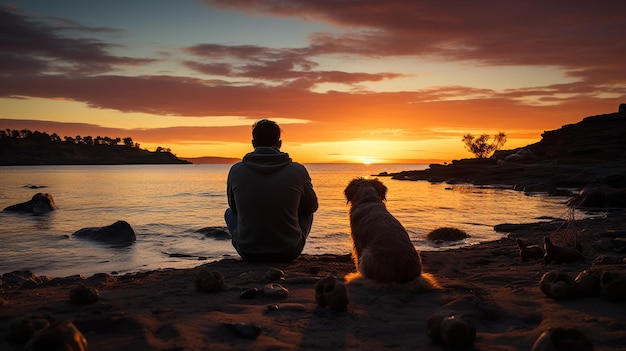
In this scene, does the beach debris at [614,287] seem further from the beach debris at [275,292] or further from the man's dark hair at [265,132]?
the man's dark hair at [265,132]

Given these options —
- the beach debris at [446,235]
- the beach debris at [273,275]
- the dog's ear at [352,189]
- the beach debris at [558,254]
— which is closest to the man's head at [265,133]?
the dog's ear at [352,189]

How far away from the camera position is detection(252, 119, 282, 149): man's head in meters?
6.70

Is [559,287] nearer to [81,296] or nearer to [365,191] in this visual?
[365,191]

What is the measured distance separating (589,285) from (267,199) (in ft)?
13.5

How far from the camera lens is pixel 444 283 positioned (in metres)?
5.41

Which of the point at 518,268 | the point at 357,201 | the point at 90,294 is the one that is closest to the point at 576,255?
the point at 518,268

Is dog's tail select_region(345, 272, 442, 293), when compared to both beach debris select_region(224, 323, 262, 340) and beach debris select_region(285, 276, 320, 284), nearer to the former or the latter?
beach debris select_region(285, 276, 320, 284)

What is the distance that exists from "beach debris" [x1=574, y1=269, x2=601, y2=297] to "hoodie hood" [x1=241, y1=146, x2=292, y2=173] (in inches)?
160

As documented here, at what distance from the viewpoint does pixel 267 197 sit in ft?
20.9

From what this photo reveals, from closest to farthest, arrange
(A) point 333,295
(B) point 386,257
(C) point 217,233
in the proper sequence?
(A) point 333,295 → (B) point 386,257 → (C) point 217,233

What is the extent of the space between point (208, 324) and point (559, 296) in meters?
3.40

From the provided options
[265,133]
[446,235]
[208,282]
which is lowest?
[446,235]

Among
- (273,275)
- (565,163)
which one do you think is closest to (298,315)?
(273,275)

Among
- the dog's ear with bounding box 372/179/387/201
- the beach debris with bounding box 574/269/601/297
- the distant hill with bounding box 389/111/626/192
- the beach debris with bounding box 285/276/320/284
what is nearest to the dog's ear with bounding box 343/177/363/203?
the dog's ear with bounding box 372/179/387/201
